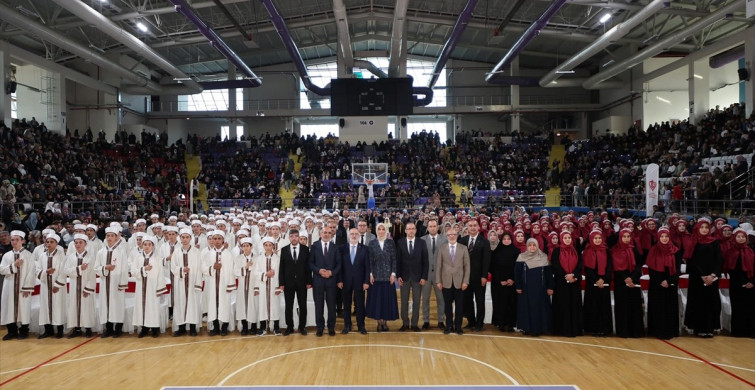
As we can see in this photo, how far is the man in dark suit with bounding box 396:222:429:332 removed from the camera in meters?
9.84

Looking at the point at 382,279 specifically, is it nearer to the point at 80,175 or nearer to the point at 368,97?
the point at 80,175

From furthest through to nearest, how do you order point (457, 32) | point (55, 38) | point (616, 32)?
point (457, 32) → point (616, 32) → point (55, 38)

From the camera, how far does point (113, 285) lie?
970cm

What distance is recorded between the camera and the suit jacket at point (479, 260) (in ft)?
31.8

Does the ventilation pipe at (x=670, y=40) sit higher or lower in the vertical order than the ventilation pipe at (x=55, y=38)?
higher

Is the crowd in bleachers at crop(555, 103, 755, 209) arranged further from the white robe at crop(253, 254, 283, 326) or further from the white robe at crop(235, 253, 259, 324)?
the white robe at crop(235, 253, 259, 324)

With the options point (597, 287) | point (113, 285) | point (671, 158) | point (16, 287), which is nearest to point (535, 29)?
point (671, 158)

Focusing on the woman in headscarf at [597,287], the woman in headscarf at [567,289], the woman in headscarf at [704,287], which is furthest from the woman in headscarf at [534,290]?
the woman in headscarf at [704,287]

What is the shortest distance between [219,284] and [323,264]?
1.78 meters

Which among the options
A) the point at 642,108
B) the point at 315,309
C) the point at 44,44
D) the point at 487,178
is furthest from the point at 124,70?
the point at 642,108

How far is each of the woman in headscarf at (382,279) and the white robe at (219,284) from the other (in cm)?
233

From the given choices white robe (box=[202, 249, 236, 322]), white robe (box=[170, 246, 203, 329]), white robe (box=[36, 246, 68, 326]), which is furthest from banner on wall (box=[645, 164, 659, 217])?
white robe (box=[36, 246, 68, 326])

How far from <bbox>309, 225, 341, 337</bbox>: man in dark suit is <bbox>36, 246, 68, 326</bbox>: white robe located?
420 centimetres

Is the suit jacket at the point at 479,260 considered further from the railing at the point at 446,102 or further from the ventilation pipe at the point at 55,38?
the railing at the point at 446,102
